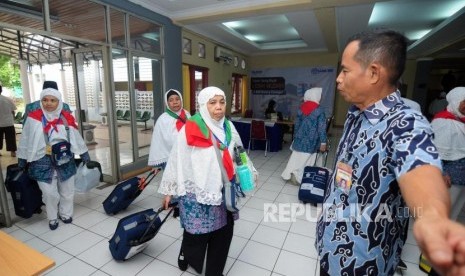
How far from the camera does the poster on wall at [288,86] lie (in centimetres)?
860

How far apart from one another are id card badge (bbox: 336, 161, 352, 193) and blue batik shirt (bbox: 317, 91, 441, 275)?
0.05 ft

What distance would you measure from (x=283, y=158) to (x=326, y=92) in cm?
439

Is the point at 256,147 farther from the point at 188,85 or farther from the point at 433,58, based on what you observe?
the point at 433,58

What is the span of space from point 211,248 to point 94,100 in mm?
7807

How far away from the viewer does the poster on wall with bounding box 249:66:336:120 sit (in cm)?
860

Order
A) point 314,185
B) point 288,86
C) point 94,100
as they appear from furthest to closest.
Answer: point 288,86 < point 94,100 < point 314,185

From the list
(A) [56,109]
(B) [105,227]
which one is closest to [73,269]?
(B) [105,227]

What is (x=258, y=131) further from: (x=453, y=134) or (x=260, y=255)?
(x=453, y=134)

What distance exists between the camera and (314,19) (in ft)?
15.9

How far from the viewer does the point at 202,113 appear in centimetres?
162

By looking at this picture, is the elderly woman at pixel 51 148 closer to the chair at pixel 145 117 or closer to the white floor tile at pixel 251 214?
the white floor tile at pixel 251 214

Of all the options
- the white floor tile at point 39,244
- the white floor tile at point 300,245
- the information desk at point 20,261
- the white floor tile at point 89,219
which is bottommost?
the white floor tile at point 300,245

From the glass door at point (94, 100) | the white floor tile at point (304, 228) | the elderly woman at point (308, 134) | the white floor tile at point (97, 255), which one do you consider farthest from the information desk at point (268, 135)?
the white floor tile at point (97, 255)

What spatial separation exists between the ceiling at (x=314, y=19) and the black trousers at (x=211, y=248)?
345 cm
